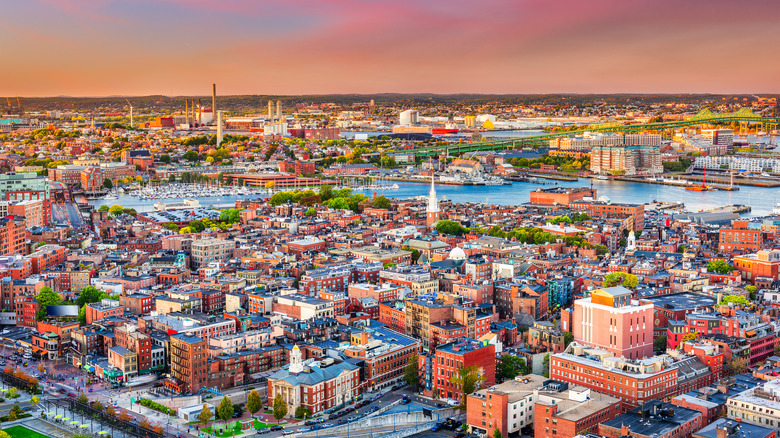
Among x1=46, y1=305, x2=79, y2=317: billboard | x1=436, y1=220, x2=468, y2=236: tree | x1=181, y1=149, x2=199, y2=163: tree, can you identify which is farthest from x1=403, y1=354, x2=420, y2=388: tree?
x1=181, y1=149, x2=199, y2=163: tree

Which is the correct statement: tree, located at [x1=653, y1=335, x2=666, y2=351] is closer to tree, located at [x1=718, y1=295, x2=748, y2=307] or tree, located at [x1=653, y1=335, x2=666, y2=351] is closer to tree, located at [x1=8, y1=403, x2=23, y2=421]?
tree, located at [x1=718, y1=295, x2=748, y2=307]

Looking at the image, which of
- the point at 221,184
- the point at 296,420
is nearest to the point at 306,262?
the point at 296,420

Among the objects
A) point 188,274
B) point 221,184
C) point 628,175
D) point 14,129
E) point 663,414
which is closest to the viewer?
point 663,414

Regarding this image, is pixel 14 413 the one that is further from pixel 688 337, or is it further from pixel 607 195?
pixel 607 195

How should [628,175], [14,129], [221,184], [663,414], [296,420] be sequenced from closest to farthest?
1. [663,414]
2. [296,420]
3. [221,184]
4. [628,175]
5. [14,129]

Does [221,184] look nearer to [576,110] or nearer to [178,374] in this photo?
[178,374]

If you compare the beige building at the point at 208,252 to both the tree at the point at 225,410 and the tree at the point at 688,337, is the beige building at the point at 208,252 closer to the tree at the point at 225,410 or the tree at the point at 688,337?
the tree at the point at 225,410

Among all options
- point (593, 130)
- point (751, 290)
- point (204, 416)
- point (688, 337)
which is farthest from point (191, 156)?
point (204, 416)
